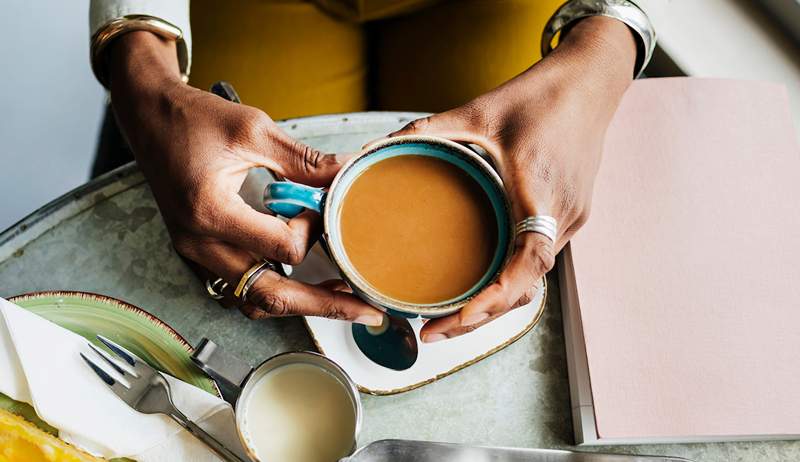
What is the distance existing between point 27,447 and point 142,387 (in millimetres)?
119

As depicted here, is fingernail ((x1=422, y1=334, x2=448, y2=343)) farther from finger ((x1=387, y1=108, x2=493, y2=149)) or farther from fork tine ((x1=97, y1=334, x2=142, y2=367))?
→ fork tine ((x1=97, y1=334, x2=142, y2=367))

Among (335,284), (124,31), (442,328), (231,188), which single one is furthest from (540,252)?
(124,31)

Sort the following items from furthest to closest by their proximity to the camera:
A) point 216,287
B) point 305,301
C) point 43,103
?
point 43,103
point 216,287
point 305,301

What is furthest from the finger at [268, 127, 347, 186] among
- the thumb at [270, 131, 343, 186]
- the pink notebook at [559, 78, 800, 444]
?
the pink notebook at [559, 78, 800, 444]

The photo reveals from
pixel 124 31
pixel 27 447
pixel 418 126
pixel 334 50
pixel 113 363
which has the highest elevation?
pixel 334 50

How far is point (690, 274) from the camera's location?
756 mm

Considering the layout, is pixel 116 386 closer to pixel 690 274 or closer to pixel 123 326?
pixel 123 326

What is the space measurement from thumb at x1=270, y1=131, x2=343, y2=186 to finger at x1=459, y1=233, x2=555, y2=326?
0.67 feet

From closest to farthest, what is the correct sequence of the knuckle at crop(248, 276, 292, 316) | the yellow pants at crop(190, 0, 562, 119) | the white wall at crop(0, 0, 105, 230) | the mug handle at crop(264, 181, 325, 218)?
the mug handle at crop(264, 181, 325, 218) → the knuckle at crop(248, 276, 292, 316) → the yellow pants at crop(190, 0, 562, 119) → the white wall at crop(0, 0, 105, 230)

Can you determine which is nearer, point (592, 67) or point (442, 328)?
point (442, 328)

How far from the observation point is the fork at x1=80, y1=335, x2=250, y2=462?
66 cm

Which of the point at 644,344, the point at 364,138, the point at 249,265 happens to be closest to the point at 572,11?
the point at 364,138

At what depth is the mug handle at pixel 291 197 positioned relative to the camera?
21.3 inches

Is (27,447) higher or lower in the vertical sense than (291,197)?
lower
